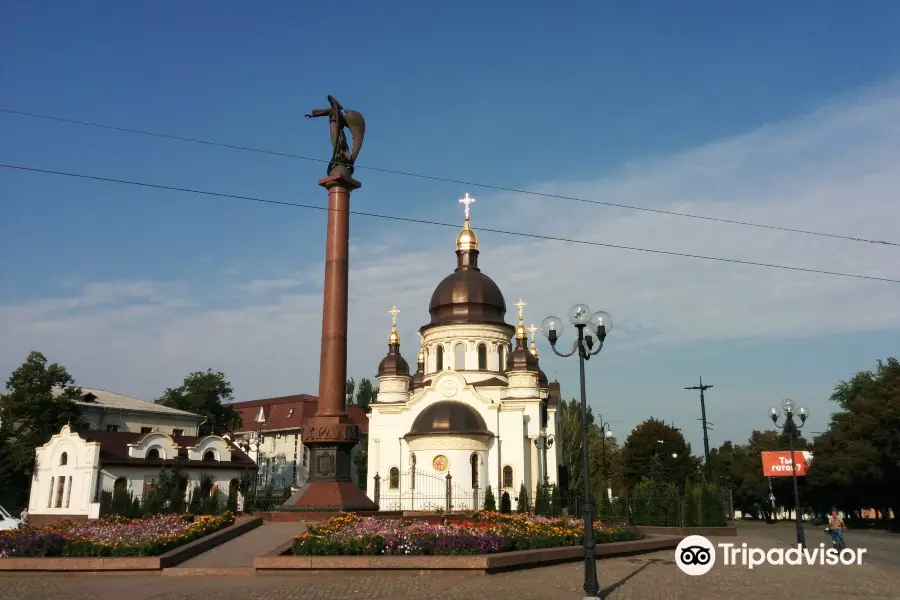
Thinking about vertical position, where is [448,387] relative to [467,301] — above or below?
below

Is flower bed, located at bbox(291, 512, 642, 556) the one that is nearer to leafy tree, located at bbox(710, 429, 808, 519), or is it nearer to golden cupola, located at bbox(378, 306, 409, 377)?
golden cupola, located at bbox(378, 306, 409, 377)

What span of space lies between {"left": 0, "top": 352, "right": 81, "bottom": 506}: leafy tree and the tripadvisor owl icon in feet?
122

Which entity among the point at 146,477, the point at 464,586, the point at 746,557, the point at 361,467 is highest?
the point at 361,467

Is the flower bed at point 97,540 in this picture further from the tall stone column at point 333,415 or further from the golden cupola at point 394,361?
the golden cupola at point 394,361

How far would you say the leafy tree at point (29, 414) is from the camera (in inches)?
1657

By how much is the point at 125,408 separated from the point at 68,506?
1174 cm

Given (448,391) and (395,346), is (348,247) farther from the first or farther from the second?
(395,346)

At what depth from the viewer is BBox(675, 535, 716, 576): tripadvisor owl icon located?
16.3m

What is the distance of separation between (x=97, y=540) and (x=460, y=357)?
32088mm

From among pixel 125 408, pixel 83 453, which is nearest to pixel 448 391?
pixel 83 453

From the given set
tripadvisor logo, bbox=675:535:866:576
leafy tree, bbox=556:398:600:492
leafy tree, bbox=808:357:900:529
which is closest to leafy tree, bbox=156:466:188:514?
tripadvisor logo, bbox=675:535:866:576

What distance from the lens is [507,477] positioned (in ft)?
135

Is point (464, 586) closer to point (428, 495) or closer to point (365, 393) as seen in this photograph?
point (428, 495)

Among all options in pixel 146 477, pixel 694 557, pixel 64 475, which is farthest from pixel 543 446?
pixel 64 475
